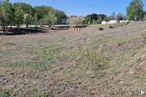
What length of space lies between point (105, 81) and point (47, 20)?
8874 cm

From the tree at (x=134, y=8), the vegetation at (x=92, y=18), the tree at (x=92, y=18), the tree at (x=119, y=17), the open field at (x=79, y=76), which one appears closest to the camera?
the open field at (x=79, y=76)

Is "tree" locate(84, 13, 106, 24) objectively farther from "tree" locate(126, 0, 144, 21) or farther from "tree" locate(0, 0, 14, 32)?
"tree" locate(0, 0, 14, 32)

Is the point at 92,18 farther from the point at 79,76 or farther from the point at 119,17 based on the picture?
the point at 79,76

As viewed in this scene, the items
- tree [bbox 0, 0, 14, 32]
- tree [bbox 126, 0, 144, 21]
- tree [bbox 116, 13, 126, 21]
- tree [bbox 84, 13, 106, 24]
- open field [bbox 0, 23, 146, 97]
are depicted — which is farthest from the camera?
tree [bbox 84, 13, 106, 24]

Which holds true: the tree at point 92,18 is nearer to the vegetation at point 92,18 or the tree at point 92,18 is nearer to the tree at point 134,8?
the vegetation at point 92,18

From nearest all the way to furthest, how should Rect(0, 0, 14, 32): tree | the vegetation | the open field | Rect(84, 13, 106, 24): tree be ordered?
the open field < Rect(0, 0, 14, 32): tree < the vegetation < Rect(84, 13, 106, 24): tree

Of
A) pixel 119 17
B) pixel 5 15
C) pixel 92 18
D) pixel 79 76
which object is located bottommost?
pixel 92 18

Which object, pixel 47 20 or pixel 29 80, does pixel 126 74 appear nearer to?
pixel 29 80

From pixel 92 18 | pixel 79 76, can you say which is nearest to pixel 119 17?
pixel 92 18

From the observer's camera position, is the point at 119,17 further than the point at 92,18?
No

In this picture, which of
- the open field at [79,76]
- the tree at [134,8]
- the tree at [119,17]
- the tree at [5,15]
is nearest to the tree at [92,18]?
the tree at [119,17]

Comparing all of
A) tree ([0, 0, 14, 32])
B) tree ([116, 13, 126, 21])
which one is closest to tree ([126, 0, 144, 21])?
tree ([0, 0, 14, 32])

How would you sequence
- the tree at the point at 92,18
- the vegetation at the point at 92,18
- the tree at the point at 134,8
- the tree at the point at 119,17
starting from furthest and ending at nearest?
A: the tree at the point at 92,18
the vegetation at the point at 92,18
the tree at the point at 119,17
the tree at the point at 134,8

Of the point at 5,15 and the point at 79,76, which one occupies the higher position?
the point at 5,15
